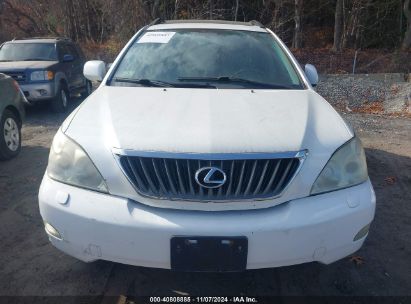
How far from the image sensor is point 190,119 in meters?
2.49

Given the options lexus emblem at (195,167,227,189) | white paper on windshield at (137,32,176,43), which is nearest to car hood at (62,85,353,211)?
lexus emblem at (195,167,227,189)

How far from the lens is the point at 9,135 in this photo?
17.6 ft

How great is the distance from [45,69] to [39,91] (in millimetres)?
451

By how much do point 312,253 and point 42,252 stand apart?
2.04 meters

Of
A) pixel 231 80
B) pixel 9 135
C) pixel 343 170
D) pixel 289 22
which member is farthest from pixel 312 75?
pixel 289 22

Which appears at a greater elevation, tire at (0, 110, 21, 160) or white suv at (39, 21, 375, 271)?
white suv at (39, 21, 375, 271)

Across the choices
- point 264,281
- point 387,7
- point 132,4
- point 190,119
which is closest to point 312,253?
point 264,281

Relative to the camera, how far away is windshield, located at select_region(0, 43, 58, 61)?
878 centimetres

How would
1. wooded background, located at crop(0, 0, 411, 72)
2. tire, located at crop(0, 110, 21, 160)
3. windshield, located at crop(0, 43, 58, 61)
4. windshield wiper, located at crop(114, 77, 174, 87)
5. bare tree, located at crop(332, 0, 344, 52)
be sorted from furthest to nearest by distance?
bare tree, located at crop(332, 0, 344, 52)
wooded background, located at crop(0, 0, 411, 72)
windshield, located at crop(0, 43, 58, 61)
tire, located at crop(0, 110, 21, 160)
windshield wiper, located at crop(114, 77, 174, 87)

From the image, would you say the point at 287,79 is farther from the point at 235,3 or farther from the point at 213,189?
the point at 235,3

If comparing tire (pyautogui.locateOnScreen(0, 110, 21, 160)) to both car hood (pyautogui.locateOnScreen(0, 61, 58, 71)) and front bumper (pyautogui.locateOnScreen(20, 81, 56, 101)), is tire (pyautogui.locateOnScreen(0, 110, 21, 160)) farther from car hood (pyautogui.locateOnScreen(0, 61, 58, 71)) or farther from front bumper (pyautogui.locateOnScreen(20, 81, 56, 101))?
car hood (pyautogui.locateOnScreen(0, 61, 58, 71))

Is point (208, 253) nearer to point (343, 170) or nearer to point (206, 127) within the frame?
point (206, 127)

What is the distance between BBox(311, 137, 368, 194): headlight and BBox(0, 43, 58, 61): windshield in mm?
7850

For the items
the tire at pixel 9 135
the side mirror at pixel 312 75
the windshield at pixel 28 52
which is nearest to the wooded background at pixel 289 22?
the windshield at pixel 28 52
